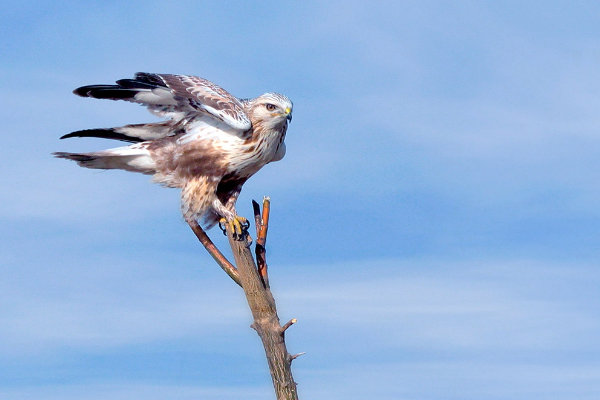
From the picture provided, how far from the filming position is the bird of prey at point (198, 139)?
9078 mm

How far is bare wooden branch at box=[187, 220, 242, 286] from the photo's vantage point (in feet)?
30.8

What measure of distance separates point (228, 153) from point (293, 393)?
2.99 meters

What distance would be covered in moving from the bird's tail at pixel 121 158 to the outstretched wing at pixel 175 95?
2.29 feet

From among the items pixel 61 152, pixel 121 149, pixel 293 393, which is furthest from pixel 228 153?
pixel 293 393

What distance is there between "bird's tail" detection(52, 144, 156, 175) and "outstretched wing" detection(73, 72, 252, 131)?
0.70m

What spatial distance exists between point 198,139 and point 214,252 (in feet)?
4.90

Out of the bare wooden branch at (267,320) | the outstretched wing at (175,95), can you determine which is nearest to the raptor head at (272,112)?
the outstretched wing at (175,95)

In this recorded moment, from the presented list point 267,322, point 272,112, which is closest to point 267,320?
point 267,322

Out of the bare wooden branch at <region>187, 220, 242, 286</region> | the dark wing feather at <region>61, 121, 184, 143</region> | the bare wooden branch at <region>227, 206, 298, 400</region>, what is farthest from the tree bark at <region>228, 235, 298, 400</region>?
the dark wing feather at <region>61, 121, 184, 143</region>

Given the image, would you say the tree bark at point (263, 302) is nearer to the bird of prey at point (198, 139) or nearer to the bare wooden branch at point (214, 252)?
the bare wooden branch at point (214, 252)

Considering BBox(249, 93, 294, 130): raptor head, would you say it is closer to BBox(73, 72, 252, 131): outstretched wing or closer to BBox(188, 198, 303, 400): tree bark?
BBox(73, 72, 252, 131): outstretched wing

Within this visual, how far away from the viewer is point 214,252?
380 inches

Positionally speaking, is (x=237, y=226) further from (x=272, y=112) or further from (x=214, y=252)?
(x=272, y=112)

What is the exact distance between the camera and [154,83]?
9.08 m
